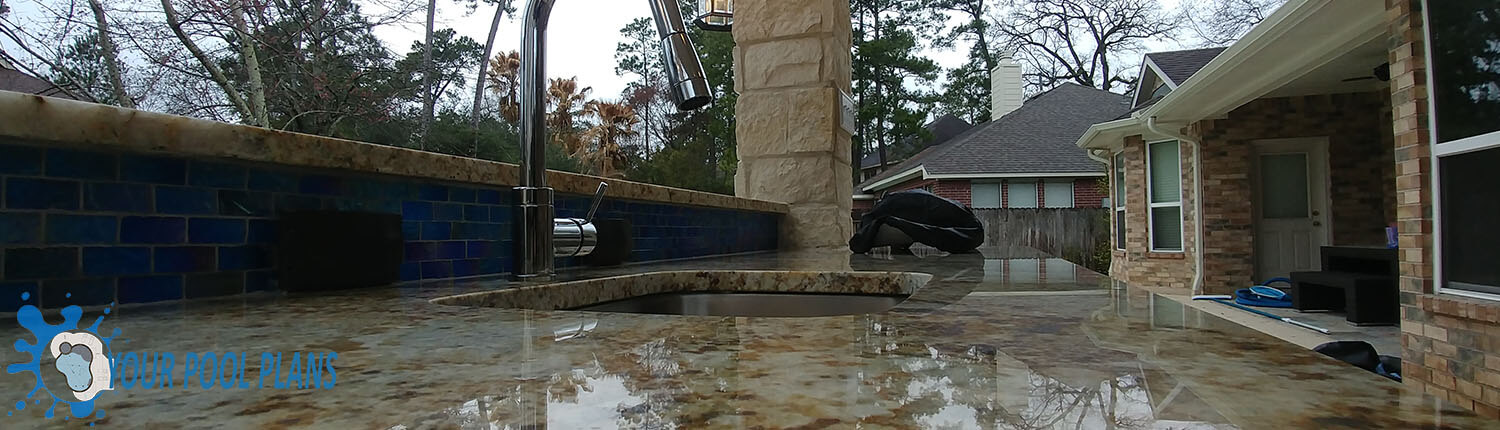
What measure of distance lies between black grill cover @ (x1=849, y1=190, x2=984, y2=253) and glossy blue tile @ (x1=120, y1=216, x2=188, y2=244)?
1.91 metres

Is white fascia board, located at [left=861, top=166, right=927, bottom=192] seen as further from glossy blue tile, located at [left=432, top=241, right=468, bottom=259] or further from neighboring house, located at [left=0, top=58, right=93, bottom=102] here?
glossy blue tile, located at [left=432, top=241, right=468, bottom=259]

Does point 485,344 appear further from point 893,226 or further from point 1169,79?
point 1169,79

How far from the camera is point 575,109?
1302 cm

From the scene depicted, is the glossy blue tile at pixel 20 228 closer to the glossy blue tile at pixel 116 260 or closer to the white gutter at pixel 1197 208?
the glossy blue tile at pixel 116 260

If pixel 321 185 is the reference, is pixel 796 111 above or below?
above

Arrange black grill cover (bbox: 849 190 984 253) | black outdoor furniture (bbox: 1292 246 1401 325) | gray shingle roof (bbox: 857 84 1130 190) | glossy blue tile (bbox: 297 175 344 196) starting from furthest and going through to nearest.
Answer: gray shingle roof (bbox: 857 84 1130 190)
black outdoor furniture (bbox: 1292 246 1401 325)
black grill cover (bbox: 849 190 984 253)
glossy blue tile (bbox: 297 175 344 196)

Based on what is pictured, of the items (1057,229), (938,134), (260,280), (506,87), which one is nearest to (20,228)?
(260,280)

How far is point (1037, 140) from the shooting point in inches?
528

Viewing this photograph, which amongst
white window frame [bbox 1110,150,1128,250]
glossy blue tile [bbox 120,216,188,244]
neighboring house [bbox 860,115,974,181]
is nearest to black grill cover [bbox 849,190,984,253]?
glossy blue tile [bbox 120,216,188,244]

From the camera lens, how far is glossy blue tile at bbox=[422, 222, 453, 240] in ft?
3.94

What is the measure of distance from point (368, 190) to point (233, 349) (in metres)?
0.64

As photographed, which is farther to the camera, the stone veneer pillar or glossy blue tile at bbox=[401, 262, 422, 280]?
the stone veneer pillar

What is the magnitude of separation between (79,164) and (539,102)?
607mm

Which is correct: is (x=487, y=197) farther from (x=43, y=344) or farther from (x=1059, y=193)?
(x=1059, y=193)
